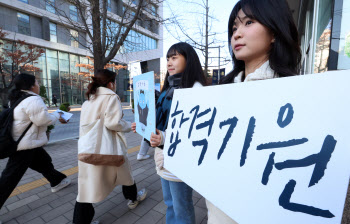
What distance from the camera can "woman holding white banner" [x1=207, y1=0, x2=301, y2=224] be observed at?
2.60ft

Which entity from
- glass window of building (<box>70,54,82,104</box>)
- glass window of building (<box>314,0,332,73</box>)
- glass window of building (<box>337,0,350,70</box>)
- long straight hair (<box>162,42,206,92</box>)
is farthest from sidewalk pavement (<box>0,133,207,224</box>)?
glass window of building (<box>70,54,82,104</box>)

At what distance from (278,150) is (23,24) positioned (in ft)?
80.5

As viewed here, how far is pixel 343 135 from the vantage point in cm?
44

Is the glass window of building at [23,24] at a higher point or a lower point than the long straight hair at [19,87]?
higher

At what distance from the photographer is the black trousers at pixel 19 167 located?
6.93 feet

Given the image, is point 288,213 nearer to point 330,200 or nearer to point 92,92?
point 330,200

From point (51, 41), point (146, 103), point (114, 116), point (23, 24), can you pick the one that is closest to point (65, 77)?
point (51, 41)

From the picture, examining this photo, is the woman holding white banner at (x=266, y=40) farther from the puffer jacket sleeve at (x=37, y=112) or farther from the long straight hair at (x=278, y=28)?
the puffer jacket sleeve at (x=37, y=112)

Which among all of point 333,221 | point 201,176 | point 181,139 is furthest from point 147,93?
point 333,221

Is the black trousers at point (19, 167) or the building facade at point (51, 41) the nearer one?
the black trousers at point (19, 167)

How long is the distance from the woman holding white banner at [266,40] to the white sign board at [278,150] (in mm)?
Answer: 219

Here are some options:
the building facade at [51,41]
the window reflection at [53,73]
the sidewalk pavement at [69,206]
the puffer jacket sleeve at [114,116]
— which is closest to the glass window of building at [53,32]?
the building facade at [51,41]

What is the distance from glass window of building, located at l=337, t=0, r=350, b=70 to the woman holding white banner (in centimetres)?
158

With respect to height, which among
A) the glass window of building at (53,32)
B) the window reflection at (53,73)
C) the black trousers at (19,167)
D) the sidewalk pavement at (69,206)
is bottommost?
the sidewalk pavement at (69,206)
